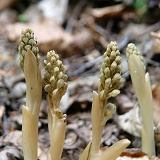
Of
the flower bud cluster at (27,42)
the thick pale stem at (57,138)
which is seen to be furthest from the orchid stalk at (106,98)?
the flower bud cluster at (27,42)

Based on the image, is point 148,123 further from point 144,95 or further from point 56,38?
point 56,38

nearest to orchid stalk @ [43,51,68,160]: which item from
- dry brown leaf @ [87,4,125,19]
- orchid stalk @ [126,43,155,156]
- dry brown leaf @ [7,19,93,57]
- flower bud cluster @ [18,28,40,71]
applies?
flower bud cluster @ [18,28,40,71]

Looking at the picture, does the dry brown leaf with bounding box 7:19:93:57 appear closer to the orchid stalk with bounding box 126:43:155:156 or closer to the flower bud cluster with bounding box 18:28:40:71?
the orchid stalk with bounding box 126:43:155:156

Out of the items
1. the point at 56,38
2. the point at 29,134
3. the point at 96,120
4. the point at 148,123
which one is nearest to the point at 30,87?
the point at 29,134

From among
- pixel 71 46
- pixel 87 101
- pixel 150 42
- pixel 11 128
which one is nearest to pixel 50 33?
pixel 71 46

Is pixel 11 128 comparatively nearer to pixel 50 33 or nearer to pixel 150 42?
pixel 150 42

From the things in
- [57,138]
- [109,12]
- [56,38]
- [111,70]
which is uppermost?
[109,12]
